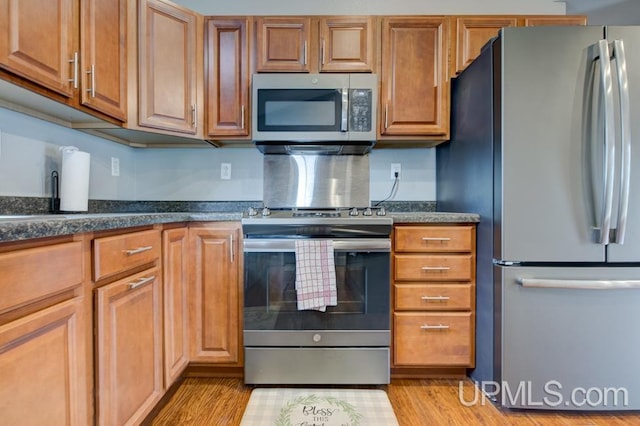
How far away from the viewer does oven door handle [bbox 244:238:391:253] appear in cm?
167

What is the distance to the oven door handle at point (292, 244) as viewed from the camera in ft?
5.49

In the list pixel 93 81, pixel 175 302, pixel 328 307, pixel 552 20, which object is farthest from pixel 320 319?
pixel 552 20

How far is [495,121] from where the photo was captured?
5.10ft

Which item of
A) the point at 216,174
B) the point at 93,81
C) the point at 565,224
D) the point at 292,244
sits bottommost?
the point at 292,244

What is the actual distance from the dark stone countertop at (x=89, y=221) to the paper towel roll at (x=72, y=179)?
0.31 m

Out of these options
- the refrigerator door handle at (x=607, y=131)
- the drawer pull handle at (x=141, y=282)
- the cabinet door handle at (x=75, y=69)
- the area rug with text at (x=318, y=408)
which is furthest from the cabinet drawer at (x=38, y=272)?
the refrigerator door handle at (x=607, y=131)

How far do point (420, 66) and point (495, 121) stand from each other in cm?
67

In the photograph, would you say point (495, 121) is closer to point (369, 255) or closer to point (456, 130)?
point (456, 130)

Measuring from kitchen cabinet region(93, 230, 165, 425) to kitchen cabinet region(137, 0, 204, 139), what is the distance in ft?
2.43

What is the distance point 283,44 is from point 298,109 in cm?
41

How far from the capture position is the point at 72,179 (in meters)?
1.53

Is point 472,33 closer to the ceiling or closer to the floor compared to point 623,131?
closer to the ceiling

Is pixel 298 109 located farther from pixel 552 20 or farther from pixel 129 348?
pixel 552 20

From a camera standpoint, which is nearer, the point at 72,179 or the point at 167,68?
the point at 72,179
